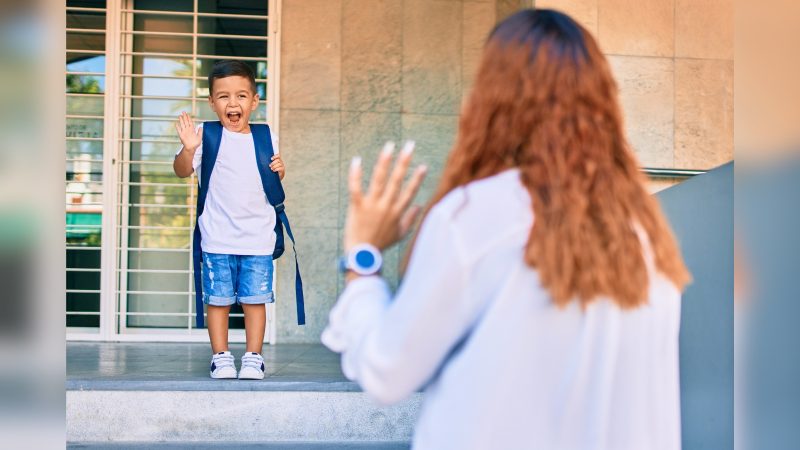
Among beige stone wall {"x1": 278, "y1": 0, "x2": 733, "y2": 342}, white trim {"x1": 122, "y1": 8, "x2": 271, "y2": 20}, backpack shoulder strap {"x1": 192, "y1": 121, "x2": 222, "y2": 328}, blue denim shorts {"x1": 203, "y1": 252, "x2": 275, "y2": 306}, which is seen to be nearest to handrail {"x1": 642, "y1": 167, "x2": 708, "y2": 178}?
beige stone wall {"x1": 278, "y1": 0, "x2": 733, "y2": 342}

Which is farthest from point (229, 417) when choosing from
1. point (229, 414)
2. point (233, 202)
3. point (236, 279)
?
point (233, 202)

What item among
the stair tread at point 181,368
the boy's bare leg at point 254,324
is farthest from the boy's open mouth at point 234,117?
the stair tread at point 181,368

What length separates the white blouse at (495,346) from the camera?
1161 millimetres

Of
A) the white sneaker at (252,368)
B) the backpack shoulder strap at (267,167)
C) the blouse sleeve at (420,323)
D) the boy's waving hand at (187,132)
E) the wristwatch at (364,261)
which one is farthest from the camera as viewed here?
the backpack shoulder strap at (267,167)

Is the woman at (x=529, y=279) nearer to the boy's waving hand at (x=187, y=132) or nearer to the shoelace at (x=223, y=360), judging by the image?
the boy's waving hand at (x=187, y=132)

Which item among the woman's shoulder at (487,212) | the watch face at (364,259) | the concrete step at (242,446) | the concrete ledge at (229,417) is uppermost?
the woman's shoulder at (487,212)

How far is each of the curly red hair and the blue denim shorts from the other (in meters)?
3.19

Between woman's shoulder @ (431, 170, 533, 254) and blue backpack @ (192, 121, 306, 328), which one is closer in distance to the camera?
woman's shoulder @ (431, 170, 533, 254)

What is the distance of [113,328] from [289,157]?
192cm

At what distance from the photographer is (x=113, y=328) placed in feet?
21.9

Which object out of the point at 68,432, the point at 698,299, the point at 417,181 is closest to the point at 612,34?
the point at 698,299

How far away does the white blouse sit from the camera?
45.7 inches

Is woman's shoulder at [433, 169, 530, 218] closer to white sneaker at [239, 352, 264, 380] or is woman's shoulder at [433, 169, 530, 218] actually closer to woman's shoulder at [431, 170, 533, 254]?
woman's shoulder at [431, 170, 533, 254]

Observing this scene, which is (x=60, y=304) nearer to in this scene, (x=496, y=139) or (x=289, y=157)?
(x=496, y=139)
